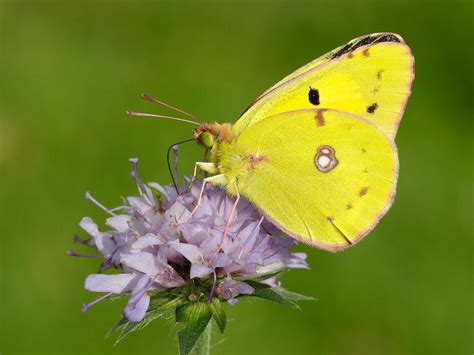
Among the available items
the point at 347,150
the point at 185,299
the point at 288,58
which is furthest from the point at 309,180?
the point at 288,58

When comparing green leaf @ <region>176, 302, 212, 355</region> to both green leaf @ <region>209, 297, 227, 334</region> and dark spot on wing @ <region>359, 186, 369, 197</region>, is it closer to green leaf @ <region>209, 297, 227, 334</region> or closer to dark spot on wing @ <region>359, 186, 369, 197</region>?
green leaf @ <region>209, 297, 227, 334</region>

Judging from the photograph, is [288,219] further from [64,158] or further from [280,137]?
[64,158]

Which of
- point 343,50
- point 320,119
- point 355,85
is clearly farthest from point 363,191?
point 343,50

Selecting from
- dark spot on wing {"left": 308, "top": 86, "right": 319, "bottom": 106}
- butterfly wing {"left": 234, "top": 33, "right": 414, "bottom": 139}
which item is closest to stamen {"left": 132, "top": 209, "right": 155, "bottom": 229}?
butterfly wing {"left": 234, "top": 33, "right": 414, "bottom": 139}

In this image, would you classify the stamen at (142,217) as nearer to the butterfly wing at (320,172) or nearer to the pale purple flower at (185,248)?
the pale purple flower at (185,248)

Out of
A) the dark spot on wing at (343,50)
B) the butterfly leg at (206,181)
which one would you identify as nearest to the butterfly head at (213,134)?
the butterfly leg at (206,181)
